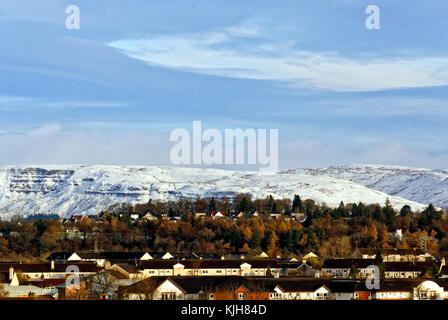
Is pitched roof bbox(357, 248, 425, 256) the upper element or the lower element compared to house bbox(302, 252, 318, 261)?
upper

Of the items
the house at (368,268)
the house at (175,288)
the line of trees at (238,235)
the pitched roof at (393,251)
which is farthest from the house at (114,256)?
the house at (175,288)

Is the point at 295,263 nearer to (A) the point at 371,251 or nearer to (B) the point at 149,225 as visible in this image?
(A) the point at 371,251

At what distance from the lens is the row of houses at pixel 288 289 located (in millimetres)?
42219

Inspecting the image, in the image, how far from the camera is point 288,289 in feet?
148

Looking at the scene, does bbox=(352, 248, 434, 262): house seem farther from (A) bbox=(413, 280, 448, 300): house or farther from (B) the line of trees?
(A) bbox=(413, 280, 448, 300): house

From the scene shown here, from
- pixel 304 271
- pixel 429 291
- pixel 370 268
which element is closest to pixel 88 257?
pixel 304 271

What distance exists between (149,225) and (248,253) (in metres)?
16.5

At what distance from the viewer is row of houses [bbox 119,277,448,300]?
42219 millimetres

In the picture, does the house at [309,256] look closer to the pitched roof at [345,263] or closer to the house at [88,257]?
the pitched roof at [345,263]

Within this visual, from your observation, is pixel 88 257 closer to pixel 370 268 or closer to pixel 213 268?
pixel 213 268

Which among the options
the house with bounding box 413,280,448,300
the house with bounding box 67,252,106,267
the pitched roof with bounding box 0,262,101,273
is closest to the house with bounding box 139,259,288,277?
the pitched roof with bounding box 0,262,101,273

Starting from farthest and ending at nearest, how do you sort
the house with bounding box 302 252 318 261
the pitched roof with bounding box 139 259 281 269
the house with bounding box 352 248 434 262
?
the house with bounding box 302 252 318 261 → the house with bounding box 352 248 434 262 → the pitched roof with bounding box 139 259 281 269
